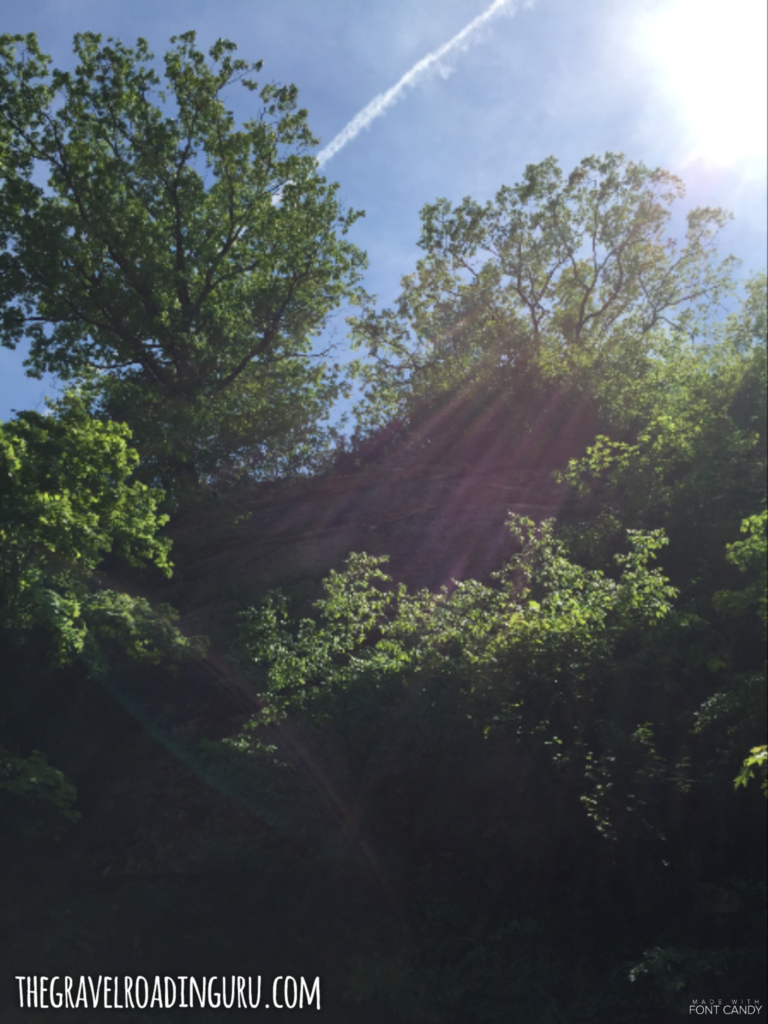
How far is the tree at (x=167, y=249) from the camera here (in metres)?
18.8

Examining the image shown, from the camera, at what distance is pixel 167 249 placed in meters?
20.3

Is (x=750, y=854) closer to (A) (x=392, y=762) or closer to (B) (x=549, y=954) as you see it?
(B) (x=549, y=954)

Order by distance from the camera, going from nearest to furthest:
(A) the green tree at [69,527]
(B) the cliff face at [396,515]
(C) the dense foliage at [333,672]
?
(C) the dense foliage at [333,672]
(A) the green tree at [69,527]
(B) the cliff face at [396,515]

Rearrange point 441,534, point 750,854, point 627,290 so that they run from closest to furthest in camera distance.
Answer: point 750,854 < point 441,534 < point 627,290

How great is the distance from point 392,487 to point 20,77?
14.4m

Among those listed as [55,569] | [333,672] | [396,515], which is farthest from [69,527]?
[396,515]

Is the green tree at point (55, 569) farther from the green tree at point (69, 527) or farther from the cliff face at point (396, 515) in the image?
the cliff face at point (396, 515)

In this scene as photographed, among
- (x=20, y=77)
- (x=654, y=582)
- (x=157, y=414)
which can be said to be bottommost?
(x=654, y=582)

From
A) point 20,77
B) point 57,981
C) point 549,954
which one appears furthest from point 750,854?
point 20,77

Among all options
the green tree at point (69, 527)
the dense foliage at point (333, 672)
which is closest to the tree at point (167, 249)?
the dense foliage at point (333, 672)

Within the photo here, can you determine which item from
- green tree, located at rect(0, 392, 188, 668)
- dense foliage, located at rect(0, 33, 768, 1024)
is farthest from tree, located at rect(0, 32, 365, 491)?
green tree, located at rect(0, 392, 188, 668)

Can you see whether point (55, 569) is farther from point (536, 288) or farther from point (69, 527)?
point (536, 288)

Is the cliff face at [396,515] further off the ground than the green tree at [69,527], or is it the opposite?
the cliff face at [396,515]

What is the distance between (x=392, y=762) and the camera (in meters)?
10.4
